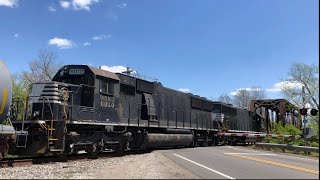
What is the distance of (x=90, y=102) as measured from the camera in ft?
58.7

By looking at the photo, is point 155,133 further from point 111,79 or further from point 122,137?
point 111,79

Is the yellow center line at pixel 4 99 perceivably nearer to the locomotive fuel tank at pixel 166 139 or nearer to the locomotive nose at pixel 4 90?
the locomotive nose at pixel 4 90

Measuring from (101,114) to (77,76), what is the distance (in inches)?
85.4

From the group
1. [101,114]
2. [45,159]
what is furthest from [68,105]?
[45,159]

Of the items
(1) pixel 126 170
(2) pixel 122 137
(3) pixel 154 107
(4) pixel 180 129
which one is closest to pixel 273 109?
(4) pixel 180 129

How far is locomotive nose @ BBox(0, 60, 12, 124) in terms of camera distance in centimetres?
1378

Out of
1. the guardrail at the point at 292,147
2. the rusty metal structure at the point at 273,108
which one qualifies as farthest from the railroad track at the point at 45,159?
the rusty metal structure at the point at 273,108

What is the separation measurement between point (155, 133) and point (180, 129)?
3792 millimetres

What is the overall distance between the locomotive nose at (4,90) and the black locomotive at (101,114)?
1346 mm

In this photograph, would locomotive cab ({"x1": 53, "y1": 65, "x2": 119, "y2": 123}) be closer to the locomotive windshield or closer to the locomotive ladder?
the locomotive windshield

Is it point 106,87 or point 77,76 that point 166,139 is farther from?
point 77,76

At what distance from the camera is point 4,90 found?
1387cm

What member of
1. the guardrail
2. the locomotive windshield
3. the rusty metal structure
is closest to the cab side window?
the locomotive windshield

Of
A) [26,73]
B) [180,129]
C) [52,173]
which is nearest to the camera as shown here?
[52,173]
